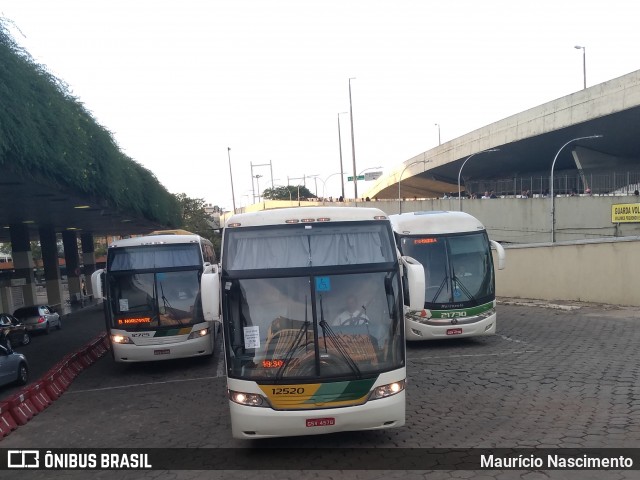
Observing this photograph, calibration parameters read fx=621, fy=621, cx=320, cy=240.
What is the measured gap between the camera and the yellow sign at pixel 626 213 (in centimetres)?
3150

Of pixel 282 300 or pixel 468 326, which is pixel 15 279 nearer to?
pixel 468 326

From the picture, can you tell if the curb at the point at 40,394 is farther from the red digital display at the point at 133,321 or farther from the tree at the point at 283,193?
the tree at the point at 283,193

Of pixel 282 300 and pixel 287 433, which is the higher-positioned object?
pixel 282 300

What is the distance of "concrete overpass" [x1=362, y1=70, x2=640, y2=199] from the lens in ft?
122

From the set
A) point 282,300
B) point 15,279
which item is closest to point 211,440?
point 282,300

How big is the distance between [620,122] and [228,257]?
37612 millimetres

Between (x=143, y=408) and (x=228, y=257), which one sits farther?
(x=143, y=408)

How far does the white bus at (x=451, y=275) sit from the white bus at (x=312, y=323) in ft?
22.2

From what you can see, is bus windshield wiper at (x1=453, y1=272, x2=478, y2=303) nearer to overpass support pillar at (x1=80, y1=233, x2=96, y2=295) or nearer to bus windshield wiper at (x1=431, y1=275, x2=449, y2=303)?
bus windshield wiper at (x1=431, y1=275, x2=449, y2=303)

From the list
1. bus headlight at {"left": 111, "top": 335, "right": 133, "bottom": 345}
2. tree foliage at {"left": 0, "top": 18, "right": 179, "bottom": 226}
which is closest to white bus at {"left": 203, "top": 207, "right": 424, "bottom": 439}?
bus headlight at {"left": 111, "top": 335, "right": 133, "bottom": 345}

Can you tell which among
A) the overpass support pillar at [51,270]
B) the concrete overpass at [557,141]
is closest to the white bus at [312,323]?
the concrete overpass at [557,141]

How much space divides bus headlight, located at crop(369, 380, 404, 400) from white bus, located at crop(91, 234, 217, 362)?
26.3 feet

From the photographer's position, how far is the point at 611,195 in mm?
36875

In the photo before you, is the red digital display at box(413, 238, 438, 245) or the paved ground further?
the red digital display at box(413, 238, 438, 245)
